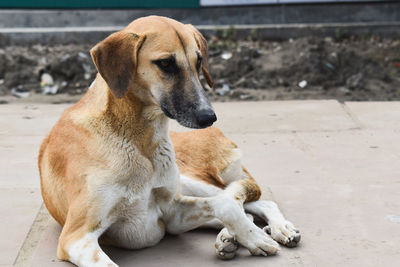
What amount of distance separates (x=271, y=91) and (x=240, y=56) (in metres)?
0.74

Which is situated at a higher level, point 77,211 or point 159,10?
point 77,211

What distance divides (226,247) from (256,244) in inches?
6.1

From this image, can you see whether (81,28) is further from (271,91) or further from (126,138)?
(126,138)

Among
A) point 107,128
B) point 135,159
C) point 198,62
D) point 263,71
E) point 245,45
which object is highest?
point 198,62

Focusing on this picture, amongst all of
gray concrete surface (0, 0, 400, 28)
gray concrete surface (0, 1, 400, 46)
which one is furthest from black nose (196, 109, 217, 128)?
gray concrete surface (0, 0, 400, 28)

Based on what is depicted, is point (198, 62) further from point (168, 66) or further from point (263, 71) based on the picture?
point (263, 71)

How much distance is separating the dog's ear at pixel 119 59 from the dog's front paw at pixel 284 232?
1141mm

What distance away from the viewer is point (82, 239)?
3.16 meters

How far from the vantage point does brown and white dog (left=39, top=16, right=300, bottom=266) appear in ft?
10.3

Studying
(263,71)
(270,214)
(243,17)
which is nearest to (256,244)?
(270,214)

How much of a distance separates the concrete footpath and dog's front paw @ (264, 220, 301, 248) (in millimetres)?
60

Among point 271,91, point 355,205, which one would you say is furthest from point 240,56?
point 355,205

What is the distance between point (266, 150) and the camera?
17.1ft

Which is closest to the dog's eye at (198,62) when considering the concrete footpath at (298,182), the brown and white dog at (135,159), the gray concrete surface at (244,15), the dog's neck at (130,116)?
the brown and white dog at (135,159)
